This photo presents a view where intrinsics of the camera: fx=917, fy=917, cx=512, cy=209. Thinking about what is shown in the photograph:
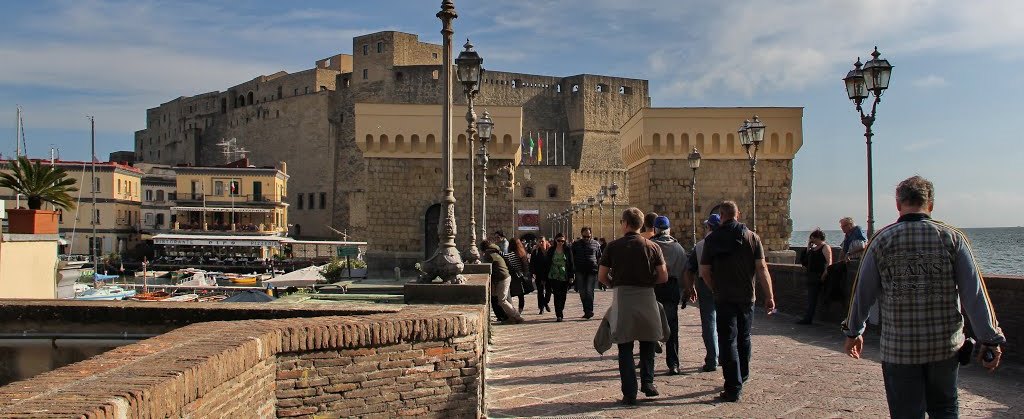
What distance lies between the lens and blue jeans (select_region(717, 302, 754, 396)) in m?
7.02

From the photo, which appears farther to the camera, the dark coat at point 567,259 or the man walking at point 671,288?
the dark coat at point 567,259

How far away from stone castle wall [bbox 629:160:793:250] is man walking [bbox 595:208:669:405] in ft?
63.0

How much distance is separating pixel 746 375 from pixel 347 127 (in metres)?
74.6

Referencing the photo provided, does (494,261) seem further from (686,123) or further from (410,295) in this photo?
(686,123)

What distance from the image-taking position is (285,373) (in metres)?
4.97

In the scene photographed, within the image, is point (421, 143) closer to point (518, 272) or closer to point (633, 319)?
point (518, 272)

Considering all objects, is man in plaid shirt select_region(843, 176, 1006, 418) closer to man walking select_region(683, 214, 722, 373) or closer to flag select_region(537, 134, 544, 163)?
man walking select_region(683, 214, 722, 373)

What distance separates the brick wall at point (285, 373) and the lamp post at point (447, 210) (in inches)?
102

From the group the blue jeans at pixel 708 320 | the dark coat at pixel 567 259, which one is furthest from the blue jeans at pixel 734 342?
the dark coat at pixel 567 259

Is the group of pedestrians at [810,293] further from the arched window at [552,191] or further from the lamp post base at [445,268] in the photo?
the arched window at [552,191]

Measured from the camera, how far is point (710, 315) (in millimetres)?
8367

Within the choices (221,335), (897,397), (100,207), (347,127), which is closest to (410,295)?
(221,335)

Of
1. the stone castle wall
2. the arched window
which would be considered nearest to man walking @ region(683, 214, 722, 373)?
the stone castle wall

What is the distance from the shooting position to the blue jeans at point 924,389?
14.2 ft
